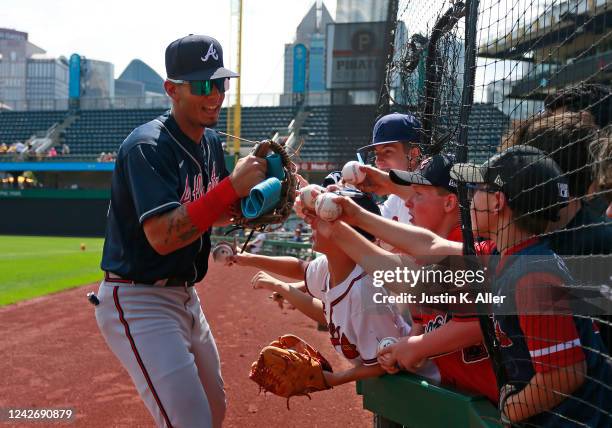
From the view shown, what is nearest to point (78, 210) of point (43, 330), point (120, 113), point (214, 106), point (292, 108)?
point (120, 113)

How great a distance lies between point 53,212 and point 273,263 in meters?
25.0

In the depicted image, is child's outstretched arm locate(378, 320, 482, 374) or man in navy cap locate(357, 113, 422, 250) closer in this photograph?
child's outstretched arm locate(378, 320, 482, 374)

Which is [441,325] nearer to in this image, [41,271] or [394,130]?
[394,130]

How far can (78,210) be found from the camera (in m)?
25.6

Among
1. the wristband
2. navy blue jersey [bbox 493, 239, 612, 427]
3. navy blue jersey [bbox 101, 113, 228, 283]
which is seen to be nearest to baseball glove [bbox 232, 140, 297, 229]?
the wristband

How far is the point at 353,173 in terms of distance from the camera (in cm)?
219

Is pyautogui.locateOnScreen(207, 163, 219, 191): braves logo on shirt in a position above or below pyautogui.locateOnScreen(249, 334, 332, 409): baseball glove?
above

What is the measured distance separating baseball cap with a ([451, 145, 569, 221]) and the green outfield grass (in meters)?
6.87

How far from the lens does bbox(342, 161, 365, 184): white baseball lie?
2.19 m

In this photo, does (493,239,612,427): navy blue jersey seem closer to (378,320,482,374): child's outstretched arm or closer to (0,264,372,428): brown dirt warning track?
(378,320,482,374): child's outstretched arm

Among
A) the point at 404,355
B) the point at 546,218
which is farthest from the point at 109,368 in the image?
the point at 546,218

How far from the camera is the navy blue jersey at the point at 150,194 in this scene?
2076 mm

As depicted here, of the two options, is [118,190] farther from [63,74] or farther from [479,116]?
[63,74]

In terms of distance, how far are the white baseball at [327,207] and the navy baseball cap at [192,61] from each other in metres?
0.75
